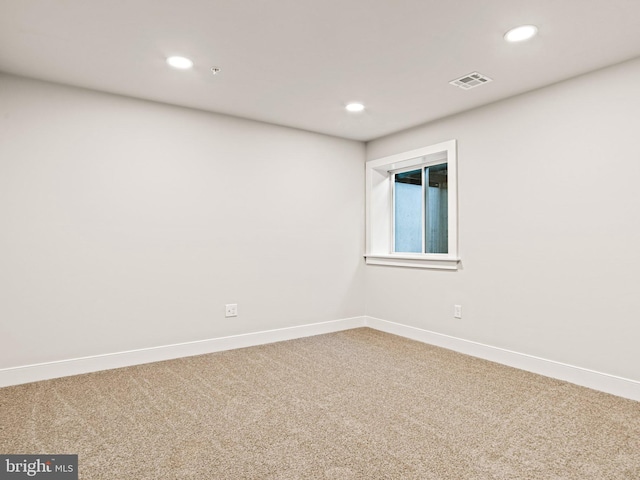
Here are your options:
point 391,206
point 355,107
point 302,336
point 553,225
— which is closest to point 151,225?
point 302,336

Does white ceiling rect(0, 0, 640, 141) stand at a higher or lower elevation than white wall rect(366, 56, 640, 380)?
higher

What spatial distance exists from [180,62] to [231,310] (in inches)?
89.0

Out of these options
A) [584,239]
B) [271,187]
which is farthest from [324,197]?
[584,239]

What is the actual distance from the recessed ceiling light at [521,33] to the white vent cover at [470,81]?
0.50 m

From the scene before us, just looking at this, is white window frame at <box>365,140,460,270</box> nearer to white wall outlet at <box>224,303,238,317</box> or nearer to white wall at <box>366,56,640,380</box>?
white wall at <box>366,56,640,380</box>

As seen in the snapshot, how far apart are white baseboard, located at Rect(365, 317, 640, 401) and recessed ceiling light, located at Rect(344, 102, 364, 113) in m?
2.36

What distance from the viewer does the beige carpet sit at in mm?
1819

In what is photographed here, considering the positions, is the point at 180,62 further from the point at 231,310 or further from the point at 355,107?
the point at 231,310

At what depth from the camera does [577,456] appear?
191 centimetres

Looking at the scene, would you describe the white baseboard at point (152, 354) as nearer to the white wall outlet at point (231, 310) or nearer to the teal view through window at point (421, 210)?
the white wall outlet at point (231, 310)

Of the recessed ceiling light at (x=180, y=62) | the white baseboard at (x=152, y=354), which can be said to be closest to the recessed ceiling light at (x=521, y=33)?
the recessed ceiling light at (x=180, y=62)

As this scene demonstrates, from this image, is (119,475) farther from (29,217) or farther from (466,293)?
(466,293)

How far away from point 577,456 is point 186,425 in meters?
2.06

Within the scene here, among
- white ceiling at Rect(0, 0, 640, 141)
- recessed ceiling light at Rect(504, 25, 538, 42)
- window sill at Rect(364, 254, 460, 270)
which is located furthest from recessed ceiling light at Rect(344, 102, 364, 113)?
window sill at Rect(364, 254, 460, 270)
